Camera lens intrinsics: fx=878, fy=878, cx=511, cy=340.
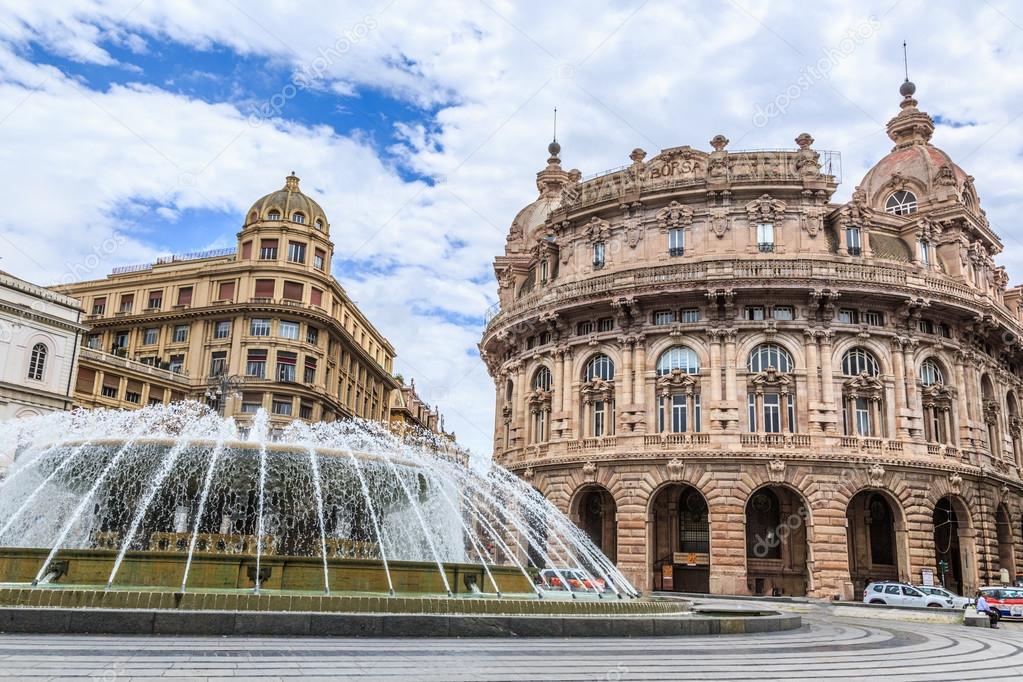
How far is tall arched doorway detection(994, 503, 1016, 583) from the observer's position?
129ft

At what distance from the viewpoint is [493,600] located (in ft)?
44.0

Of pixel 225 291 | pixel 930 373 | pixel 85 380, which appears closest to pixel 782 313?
pixel 930 373

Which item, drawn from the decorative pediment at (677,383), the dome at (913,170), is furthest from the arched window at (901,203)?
the decorative pediment at (677,383)

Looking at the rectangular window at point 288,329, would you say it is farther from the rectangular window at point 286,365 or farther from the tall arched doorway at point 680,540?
the tall arched doorway at point 680,540

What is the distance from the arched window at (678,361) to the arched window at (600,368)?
239 cm

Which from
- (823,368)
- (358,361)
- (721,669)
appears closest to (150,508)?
(721,669)

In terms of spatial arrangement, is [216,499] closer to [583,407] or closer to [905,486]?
[583,407]

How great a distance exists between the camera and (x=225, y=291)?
193 ft

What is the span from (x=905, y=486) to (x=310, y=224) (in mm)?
41425

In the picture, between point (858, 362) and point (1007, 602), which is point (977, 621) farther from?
point (858, 362)

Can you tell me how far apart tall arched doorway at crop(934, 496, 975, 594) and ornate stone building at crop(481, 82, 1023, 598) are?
10cm

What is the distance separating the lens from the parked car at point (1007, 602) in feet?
87.8

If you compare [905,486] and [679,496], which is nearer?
[905,486]

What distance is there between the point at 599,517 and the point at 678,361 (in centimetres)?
853
